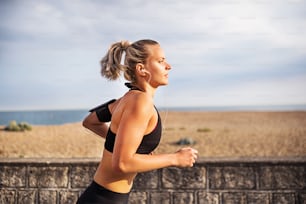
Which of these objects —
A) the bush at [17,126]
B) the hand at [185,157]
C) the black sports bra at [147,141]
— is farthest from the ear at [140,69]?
the bush at [17,126]

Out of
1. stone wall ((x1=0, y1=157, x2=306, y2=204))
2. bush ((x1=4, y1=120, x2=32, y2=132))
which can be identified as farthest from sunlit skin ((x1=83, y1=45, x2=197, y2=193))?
bush ((x1=4, y1=120, x2=32, y2=132))

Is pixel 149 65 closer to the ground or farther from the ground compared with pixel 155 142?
farther from the ground

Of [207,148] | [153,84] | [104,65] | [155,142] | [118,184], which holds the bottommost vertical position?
[118,184]

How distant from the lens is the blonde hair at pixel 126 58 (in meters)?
1.70

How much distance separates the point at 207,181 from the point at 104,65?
89.7 inches

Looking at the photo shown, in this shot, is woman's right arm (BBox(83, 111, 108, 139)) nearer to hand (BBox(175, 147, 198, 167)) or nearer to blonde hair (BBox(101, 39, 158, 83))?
blonde hair (BBox(101, 39, 158, 83))

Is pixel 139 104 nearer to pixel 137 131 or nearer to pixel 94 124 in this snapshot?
pixel 137 131

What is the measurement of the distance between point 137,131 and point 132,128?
0.07 feet

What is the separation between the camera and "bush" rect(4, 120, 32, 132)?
33.2 metres

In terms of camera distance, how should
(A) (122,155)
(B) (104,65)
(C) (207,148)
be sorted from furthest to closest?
(C) (207,148) → (B) (104,65) → (A) (122,155)

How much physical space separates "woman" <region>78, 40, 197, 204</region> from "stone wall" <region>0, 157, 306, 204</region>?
2.08 metres

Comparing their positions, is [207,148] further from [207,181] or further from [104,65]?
[104,65]

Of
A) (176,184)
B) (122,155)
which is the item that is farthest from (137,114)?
(176,184)

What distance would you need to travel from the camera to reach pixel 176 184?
382cm
